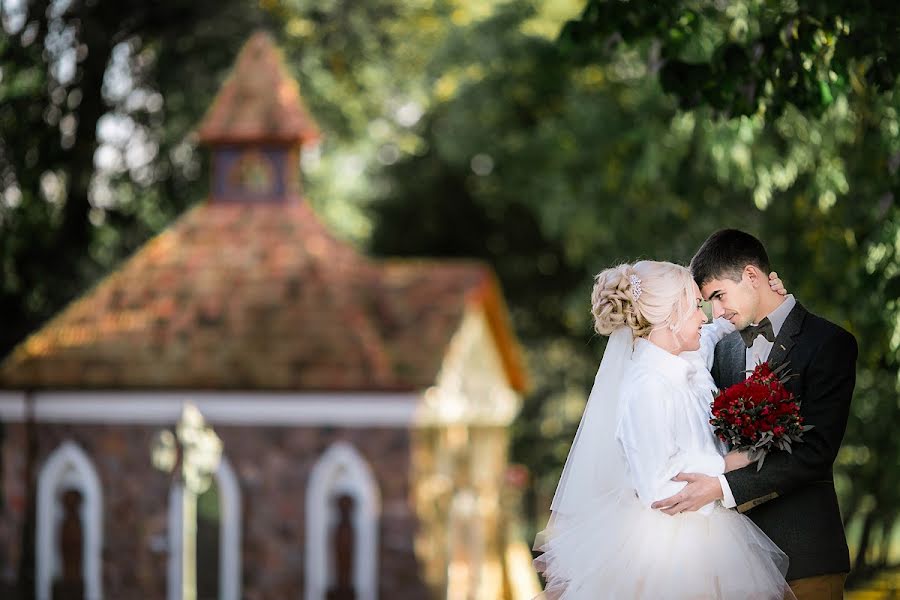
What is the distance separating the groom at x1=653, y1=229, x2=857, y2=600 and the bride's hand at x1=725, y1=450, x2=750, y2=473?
0.07ft

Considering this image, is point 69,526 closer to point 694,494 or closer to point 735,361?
point 735,361

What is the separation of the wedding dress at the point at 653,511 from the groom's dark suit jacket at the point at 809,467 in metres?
0.09

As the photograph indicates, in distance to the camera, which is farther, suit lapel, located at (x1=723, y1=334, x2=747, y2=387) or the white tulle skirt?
suit lapel, located at (x1=723, y1=334, x2=747, y2=387)

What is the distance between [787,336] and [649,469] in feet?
2.40

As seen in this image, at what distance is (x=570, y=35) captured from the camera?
7.91 meters

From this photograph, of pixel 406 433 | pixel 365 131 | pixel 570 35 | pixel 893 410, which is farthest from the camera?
pixel 365 131

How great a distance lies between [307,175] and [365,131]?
5.28 ft

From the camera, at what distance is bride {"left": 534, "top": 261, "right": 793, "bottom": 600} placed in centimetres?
548

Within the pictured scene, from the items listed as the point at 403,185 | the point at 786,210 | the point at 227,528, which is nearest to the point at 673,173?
the point at 786,210

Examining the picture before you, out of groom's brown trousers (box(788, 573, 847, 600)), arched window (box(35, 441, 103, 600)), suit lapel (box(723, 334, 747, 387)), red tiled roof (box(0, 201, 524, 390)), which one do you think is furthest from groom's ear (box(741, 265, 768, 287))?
arched window (box(35, 441, 103, 600))

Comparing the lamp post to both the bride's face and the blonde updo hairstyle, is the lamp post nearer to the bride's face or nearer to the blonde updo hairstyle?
the blonde updo hairstyle

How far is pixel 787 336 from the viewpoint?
5.60m

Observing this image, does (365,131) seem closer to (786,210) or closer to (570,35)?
(786,210)

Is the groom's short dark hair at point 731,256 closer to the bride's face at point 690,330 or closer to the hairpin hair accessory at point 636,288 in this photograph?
the bride's face at point 690,330
